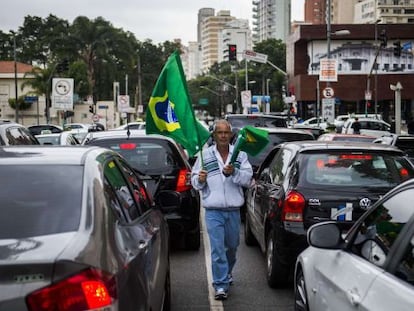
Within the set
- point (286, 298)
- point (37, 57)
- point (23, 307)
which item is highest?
point (37, 57)

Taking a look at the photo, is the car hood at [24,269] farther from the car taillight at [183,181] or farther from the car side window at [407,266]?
the car taillight at [183,181]

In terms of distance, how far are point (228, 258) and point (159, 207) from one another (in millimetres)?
1419

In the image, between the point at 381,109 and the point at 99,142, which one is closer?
the point at 99,142

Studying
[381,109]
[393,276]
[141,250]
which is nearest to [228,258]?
[141,250]

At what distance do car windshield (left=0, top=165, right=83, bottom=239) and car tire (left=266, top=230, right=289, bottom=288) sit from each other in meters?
3.30

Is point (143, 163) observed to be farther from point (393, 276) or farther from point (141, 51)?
point (141, 51)

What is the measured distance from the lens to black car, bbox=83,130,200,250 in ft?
27.9

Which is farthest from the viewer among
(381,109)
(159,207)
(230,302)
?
(381,109)

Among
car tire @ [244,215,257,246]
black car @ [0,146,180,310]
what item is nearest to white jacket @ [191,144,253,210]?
black car @ [0,146,180,310]

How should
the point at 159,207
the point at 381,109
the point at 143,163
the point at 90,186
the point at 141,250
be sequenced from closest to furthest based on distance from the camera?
the point at 90,186
the point at 141,250
the point at 159,207
the point at 143,163
the point at 381,109

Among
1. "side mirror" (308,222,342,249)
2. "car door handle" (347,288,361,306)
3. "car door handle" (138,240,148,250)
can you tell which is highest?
"side mirror" (308,222,342,249)

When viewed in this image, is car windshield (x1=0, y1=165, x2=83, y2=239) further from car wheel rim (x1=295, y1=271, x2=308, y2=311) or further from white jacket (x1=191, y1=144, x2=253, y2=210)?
white jacket (x1=191, y1=144, x2=253, y2=210)

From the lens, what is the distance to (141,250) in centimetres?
381

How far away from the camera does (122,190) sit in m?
4.26
